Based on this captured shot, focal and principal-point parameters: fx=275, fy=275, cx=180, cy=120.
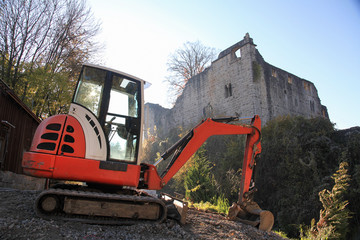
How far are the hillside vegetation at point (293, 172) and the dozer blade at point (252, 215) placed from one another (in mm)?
4679

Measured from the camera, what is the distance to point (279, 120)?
15.9 m

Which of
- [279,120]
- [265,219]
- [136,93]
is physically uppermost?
[279,120]

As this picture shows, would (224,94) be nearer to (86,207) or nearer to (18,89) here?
(18,89)

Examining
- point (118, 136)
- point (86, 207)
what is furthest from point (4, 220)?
point (118, 136)

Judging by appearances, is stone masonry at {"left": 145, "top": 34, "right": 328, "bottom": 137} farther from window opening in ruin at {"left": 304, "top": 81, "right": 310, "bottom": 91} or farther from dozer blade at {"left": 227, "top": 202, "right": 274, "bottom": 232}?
dozer blade at {"left": 227, "top": 202, "right": 274, "bottom": 232}

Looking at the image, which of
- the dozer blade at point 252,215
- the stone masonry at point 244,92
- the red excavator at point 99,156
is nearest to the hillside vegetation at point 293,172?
the stone masonry at point 244,92

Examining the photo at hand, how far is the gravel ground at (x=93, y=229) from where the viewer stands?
11.7 ft

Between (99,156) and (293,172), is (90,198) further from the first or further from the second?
(293,172)

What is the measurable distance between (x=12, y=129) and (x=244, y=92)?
14.6 metres

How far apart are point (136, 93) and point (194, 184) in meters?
9.08

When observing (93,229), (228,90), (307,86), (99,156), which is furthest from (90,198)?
(307,86)

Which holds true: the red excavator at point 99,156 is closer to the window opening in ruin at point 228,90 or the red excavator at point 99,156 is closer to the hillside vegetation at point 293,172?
the hillside vegetation at point 293,172

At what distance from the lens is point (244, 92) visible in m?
19.9

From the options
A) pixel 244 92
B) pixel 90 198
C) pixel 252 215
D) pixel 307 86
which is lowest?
pixel 252 215
